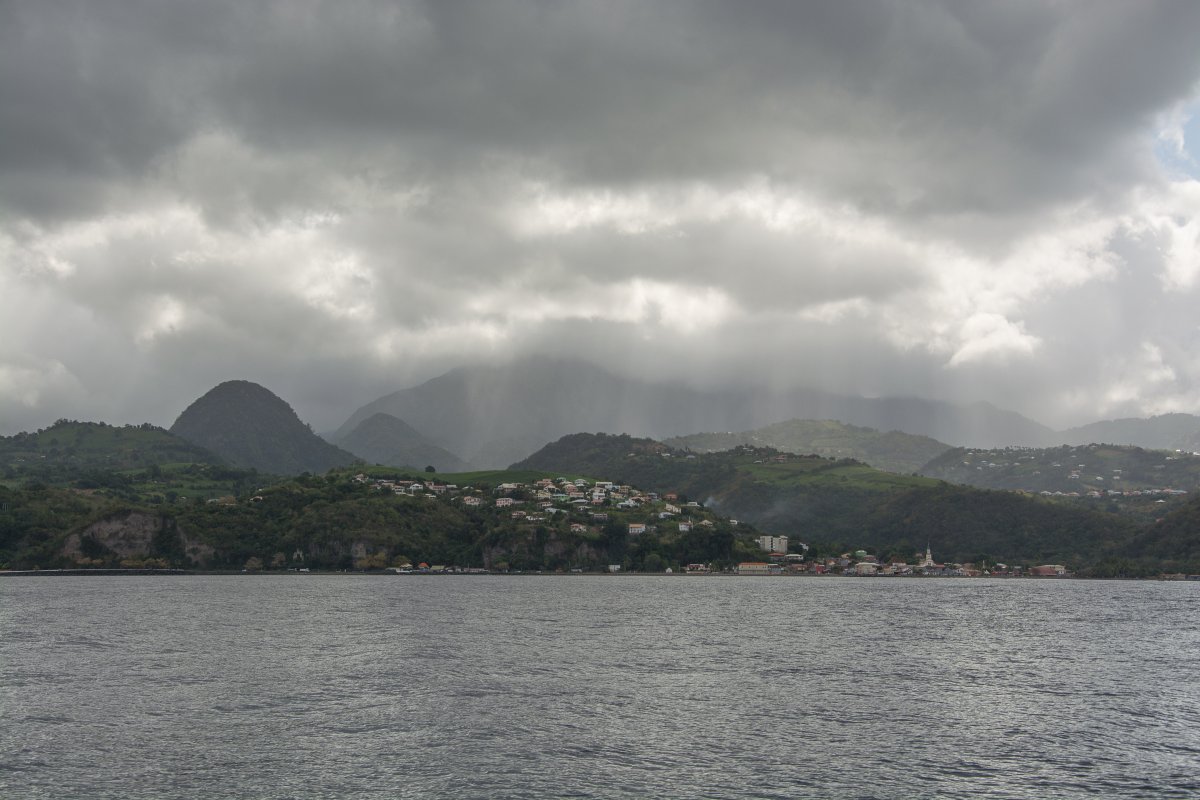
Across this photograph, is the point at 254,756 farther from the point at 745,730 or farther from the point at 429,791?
the point at 745,730

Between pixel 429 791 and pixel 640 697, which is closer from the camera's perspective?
pixel 429 791

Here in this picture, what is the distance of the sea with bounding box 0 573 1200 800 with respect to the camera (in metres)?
42.9

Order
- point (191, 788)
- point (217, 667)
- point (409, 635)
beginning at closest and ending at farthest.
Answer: point (191, 788), point (217, 667), point (409, 635)

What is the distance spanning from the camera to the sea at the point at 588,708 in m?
42.9

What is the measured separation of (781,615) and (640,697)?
73.3 meters

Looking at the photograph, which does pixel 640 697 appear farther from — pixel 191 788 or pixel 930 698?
pixel 191 788

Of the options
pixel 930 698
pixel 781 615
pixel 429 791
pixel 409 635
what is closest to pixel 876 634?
pixel 781 615

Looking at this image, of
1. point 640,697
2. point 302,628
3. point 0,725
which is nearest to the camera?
point 0,725

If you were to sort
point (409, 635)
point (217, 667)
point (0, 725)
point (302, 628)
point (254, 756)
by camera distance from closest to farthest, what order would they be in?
point (254, 756), point (0, 725), point (217, 667), point (409, 635), point (302, 628)

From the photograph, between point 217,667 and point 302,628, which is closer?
point 217,667

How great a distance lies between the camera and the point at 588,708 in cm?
5916

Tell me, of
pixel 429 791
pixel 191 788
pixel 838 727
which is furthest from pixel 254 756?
pixel 838 727

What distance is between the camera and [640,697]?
208 feet

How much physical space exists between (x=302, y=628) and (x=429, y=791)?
230ft
